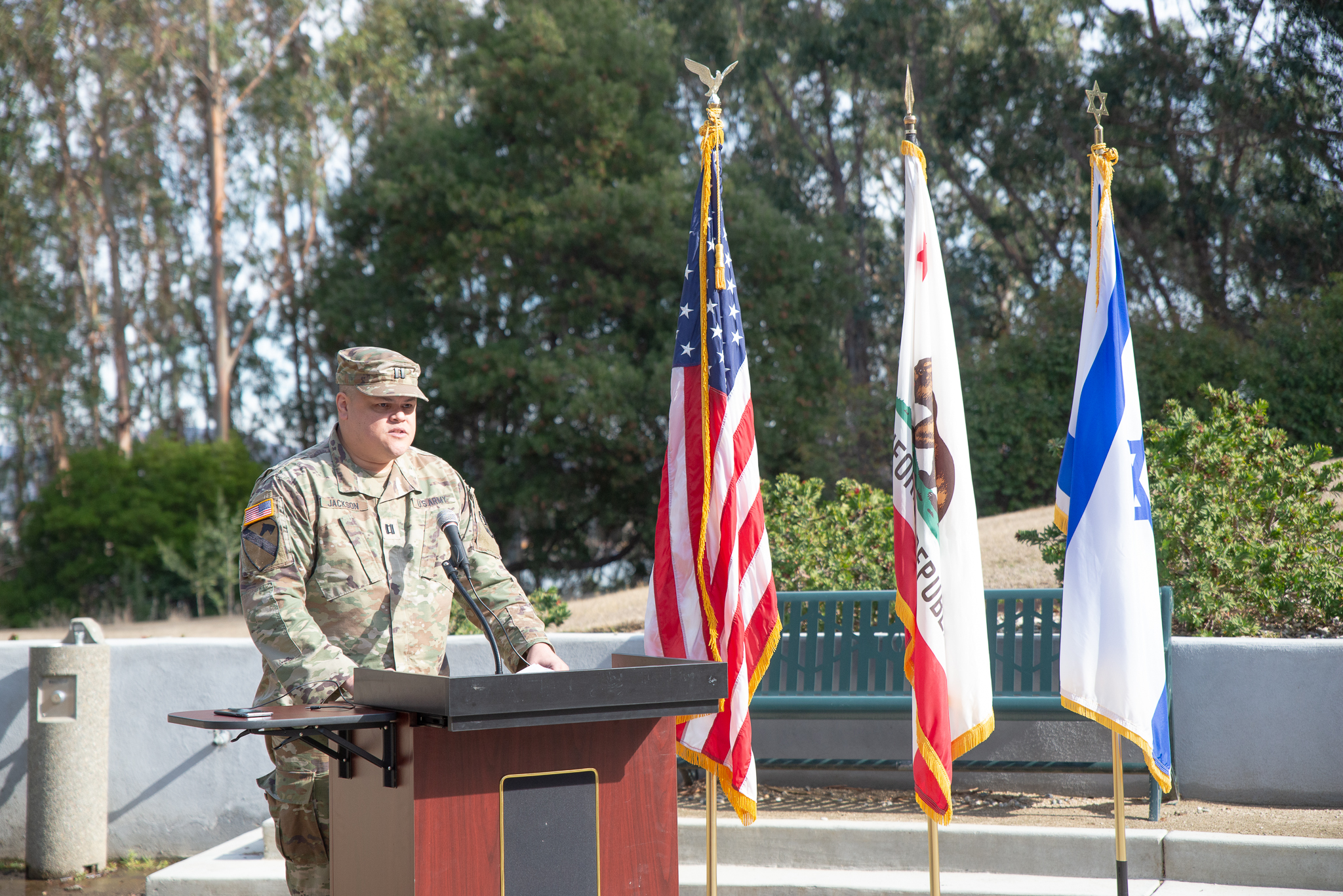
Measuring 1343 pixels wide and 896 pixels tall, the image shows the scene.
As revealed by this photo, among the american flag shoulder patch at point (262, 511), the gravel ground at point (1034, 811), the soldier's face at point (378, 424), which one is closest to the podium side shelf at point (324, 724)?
the american flag shoulder patch at point (262, 511)

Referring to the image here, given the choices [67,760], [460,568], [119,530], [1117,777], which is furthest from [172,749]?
[119,530]

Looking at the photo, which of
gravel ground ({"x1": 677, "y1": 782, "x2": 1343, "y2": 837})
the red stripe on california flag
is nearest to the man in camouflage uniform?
the red stripe on california flag

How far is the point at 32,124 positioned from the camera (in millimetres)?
27391

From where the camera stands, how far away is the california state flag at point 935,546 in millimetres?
4387

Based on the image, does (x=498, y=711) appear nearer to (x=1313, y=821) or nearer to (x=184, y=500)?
(x=1313, y=821)

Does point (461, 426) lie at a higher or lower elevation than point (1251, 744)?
higher

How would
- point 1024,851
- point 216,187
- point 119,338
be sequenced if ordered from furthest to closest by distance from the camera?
point 119,338 → point 216,187 → point 1024,851

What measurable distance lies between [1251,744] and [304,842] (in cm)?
439

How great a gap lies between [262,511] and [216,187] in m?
25.0

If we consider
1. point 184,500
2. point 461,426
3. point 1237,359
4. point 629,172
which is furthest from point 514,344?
point 1237,359

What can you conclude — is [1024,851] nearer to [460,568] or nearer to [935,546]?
[935,546]

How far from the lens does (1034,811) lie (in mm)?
5602

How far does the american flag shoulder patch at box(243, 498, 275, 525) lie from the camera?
337cm

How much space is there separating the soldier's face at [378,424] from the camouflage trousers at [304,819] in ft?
2.90
